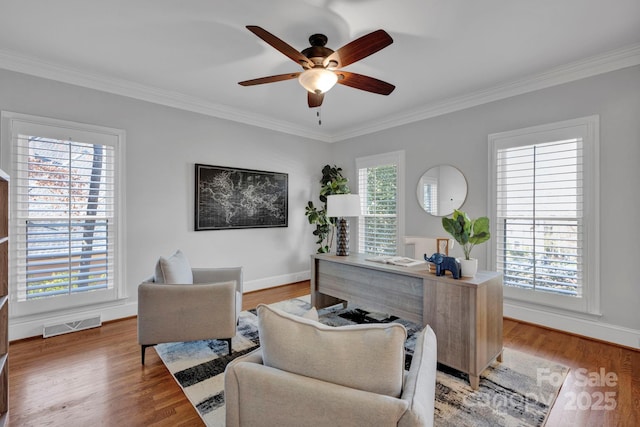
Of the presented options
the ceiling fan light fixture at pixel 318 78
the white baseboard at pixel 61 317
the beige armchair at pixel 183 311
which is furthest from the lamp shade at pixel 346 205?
the white baseboard at pixel 61 317

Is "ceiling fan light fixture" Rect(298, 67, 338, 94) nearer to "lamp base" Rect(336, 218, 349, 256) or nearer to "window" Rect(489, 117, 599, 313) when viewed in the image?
"lamp base" Rect(336, 218, 349, 256)

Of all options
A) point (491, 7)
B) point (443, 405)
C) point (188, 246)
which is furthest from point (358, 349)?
point (188, 246)

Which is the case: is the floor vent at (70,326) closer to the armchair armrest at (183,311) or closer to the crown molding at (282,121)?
the armchair armrest at (183,311)

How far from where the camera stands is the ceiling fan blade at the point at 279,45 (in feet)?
6.15

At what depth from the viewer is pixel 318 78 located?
2.32 m

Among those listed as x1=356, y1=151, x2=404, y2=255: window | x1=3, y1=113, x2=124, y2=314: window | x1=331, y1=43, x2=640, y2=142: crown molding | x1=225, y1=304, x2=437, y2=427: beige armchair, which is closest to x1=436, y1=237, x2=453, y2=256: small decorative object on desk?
x1=225, y1=304, x2=437, y2=427: beige armchair

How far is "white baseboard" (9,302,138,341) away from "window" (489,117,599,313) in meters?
4.34

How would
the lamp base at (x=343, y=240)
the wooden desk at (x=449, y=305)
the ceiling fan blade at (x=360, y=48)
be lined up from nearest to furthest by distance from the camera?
the ceiling fan blade at (x=360, y=48), the wooden desk at (x=449, y=305), the lamp base at (x=343, y=240)

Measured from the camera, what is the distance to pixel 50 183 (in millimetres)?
2982

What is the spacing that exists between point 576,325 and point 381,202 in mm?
2740

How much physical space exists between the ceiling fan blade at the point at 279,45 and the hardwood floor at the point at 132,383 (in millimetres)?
2391

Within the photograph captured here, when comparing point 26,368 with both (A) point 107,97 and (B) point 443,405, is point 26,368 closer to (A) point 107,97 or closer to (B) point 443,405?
(A) point 107,97

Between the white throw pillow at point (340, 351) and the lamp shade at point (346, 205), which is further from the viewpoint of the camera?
the lamp shade at point (346, 205)

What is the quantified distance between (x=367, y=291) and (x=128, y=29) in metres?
3.01
